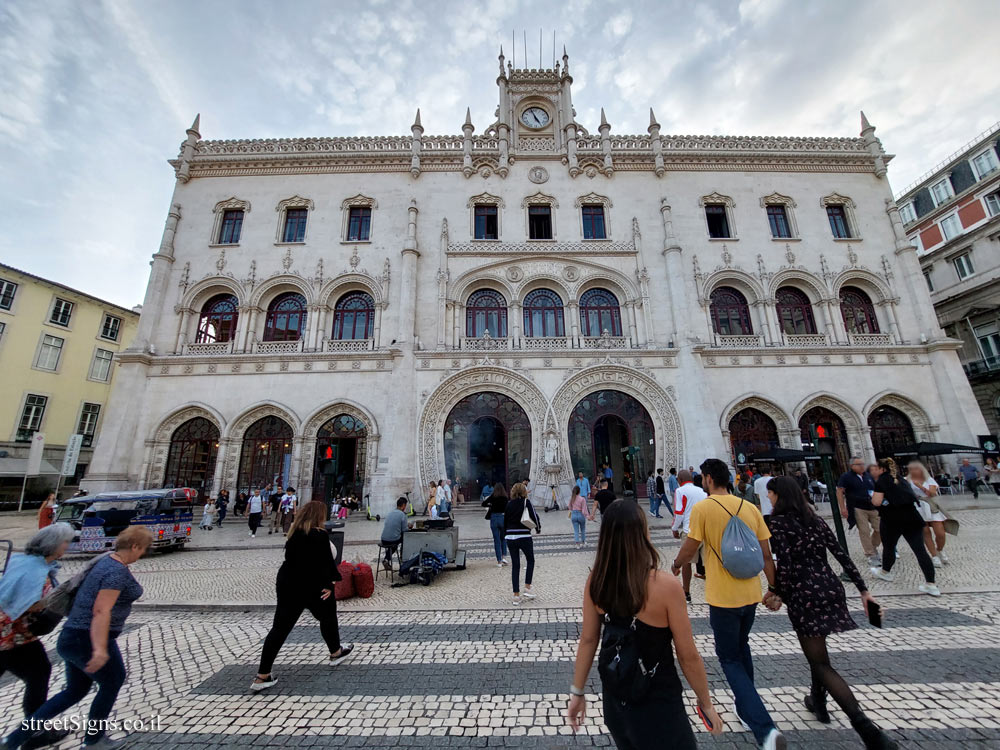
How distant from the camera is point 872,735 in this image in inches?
104

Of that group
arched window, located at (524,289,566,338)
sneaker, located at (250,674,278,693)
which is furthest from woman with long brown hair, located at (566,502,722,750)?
arched window, located at (524,289,566,338)

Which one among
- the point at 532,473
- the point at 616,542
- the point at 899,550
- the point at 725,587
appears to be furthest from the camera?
the point at 532,473

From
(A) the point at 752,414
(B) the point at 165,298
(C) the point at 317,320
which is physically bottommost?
(A) the point at 752,414

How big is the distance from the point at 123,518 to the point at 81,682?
10.5 metres

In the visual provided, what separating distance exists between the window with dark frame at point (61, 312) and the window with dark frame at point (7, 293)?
5.54 feet

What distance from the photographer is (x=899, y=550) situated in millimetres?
8703

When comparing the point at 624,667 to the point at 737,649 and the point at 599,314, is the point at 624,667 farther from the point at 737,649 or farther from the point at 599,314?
the point at 599,314

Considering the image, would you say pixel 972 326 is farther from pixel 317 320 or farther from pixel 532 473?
pixel 317 320

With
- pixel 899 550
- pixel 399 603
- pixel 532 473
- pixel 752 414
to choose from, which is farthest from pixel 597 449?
pixel 399 603

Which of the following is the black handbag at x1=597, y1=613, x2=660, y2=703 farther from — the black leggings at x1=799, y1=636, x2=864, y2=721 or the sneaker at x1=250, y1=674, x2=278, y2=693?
the sneaker at x1=250, y1=674, x2=278, y2=693

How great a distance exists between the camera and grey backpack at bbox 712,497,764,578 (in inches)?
118

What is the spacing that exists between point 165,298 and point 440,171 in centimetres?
1544

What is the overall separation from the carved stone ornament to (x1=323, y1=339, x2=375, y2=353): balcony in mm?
12635

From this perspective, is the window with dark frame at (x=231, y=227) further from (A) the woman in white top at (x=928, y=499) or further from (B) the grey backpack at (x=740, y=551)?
(A) the woman in white top at (x=928, y=499)
